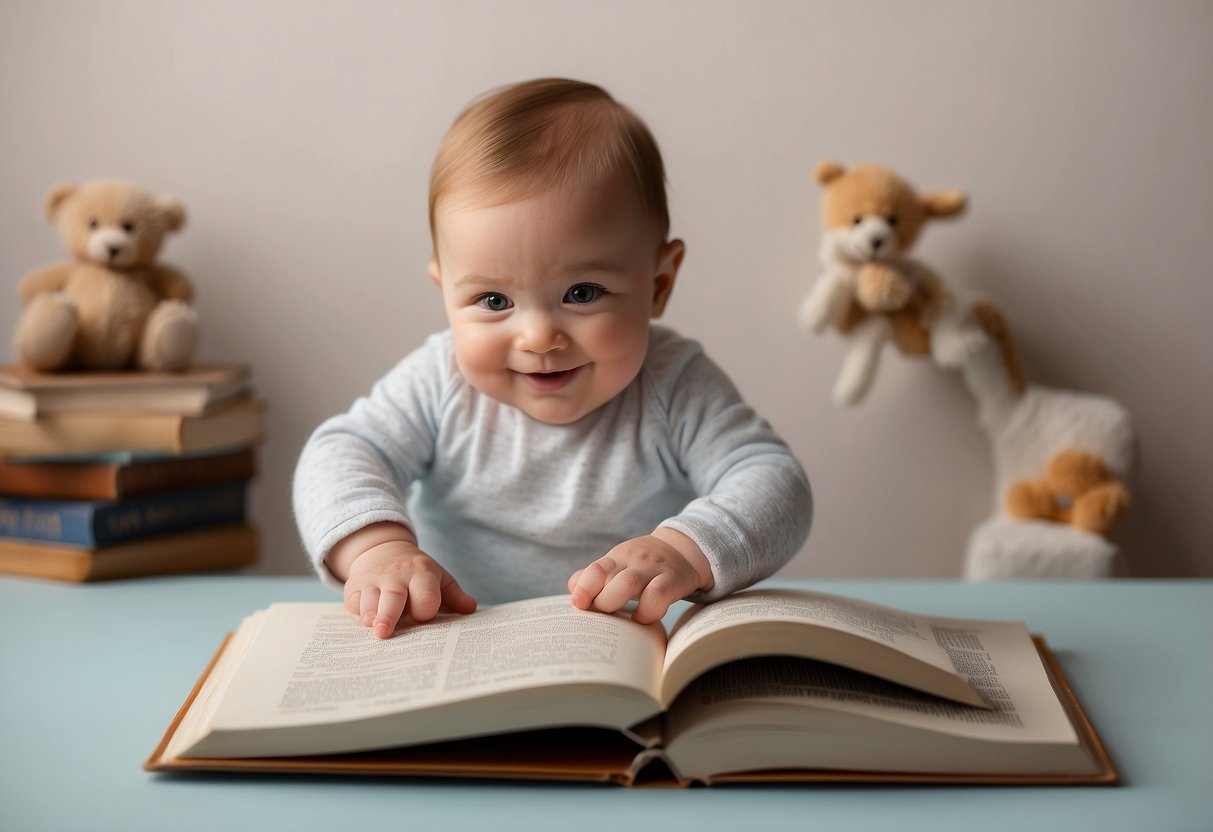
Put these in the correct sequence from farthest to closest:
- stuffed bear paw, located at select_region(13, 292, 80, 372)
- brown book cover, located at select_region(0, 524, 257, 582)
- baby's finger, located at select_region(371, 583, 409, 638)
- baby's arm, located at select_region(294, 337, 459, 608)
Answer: stuffed bear paw, located at select_region(13, 292, 80, 372), brown book cover, located at select_region(0, 524, 257, 582), baby's arm, located at select_region(294, 337, 459, 608), baby's finger, located at select_region(371, 583, 409, 638)

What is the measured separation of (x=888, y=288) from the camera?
1.61 metres

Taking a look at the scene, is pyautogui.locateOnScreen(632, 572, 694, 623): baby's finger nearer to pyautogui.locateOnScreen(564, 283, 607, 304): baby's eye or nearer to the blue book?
pyautogui.locateOnScreen(564, 283, 607, 304): baby's eye

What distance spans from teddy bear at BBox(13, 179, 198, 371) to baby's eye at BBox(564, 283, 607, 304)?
2.53ft

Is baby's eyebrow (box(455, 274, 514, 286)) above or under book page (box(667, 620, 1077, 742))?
above

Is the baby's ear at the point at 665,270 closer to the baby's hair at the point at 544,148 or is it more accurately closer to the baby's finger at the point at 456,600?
the baby's hair at the point at 544,148

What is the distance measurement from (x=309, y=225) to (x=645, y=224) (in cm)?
89

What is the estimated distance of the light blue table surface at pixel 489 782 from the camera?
71 cm

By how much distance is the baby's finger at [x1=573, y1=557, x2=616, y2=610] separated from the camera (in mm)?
877

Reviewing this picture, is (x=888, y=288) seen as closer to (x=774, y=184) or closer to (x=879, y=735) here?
(x=774, y=184)

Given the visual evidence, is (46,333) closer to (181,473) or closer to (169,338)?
(169,338)

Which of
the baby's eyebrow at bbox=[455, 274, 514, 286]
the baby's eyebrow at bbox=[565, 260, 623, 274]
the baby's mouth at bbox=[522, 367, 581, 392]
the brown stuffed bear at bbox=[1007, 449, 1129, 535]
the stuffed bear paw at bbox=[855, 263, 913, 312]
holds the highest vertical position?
the baby's eyebrow at bbox=[565, 260, 623, 274]

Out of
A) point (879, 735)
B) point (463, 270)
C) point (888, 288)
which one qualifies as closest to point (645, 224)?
point (463, 270)

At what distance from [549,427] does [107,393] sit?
0.65 m

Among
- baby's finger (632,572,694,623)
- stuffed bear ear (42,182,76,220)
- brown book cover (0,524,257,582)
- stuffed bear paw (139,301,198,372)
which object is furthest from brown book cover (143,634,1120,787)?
stuffed bear ear (42,182,76,220)
